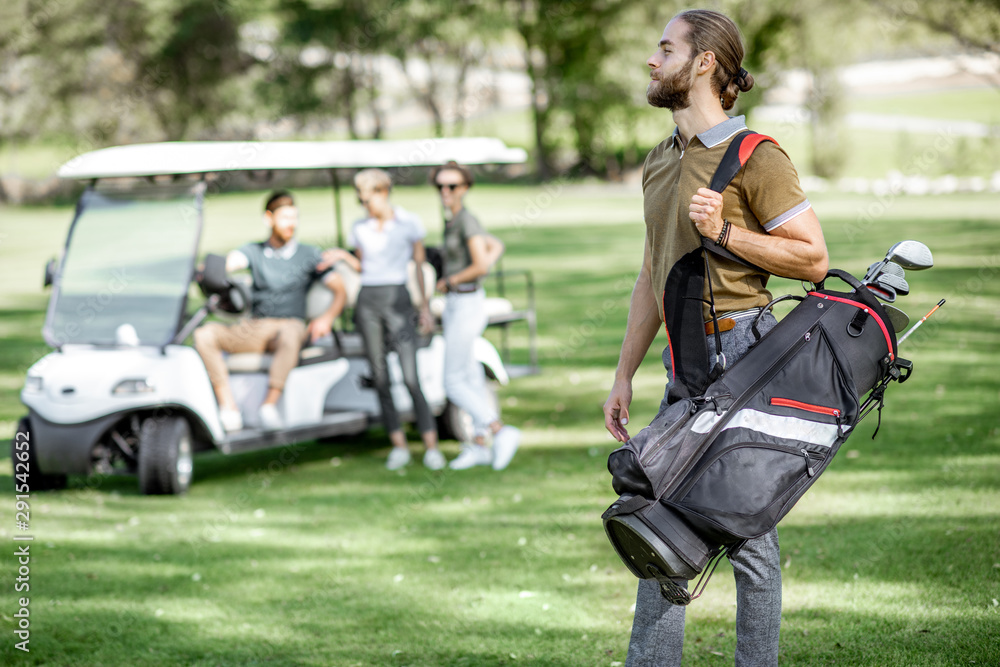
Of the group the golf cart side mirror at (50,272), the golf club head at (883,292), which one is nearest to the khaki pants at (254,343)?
the golf cart side mirror at (50,272)

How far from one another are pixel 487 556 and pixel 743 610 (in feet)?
7.44

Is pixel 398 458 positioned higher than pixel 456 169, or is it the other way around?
pixel 456 169

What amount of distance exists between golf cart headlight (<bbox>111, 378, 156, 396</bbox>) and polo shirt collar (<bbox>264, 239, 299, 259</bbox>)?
121 centimetres

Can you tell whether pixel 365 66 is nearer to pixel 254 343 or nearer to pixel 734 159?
pixel 254 343

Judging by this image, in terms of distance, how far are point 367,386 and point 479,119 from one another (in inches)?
1703

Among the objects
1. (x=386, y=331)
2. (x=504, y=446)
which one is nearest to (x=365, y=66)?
(x=386, y=331)

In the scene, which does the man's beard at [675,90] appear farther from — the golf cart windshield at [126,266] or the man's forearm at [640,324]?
the golf cart windshield at [126,266]

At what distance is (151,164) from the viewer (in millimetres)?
5750

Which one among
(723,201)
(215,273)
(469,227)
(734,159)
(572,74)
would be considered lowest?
(215,273)

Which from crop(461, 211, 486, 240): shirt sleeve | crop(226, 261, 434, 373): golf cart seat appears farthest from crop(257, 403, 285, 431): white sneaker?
crop(461, 211, 486, 240): shirt sleeve

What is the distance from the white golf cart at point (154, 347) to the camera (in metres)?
5.64

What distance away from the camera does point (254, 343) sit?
617 cm

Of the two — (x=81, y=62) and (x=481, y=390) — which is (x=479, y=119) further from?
(x=481, y=390)

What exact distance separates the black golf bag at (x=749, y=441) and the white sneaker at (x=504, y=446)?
3868 mm
